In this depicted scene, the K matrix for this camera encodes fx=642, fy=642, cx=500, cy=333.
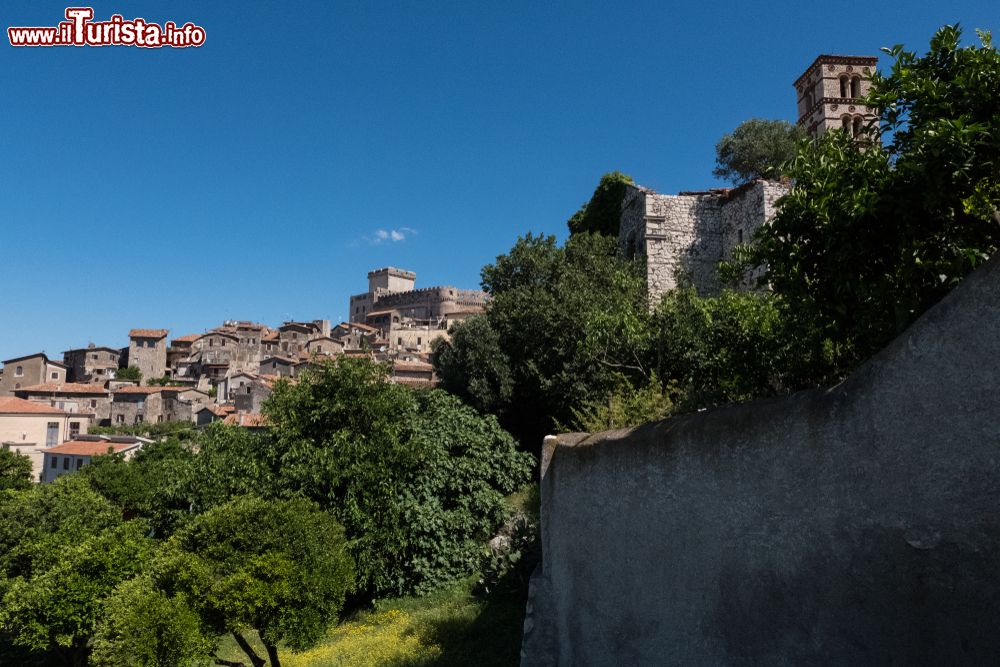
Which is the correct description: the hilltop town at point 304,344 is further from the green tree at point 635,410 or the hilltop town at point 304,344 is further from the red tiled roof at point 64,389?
the green tree at point 635,410

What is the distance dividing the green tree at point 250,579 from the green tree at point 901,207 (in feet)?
32.6

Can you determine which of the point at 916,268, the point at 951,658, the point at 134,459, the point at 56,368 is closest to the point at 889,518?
the point at 951,658

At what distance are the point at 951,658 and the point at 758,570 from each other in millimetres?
1295

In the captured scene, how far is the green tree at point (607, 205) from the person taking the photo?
93.2 feet

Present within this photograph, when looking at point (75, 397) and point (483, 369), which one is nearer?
point (483, 369)

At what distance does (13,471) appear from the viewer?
36062mm

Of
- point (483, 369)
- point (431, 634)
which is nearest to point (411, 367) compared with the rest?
point (483, 369)

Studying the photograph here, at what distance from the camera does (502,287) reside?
2462 centimetres

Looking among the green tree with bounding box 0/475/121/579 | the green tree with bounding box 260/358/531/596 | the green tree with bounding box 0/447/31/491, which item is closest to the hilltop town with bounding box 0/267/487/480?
the green tree with bounding box 0/447/31/491

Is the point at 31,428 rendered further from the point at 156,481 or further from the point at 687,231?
the point at 687,231

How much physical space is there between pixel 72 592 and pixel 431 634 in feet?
33.2

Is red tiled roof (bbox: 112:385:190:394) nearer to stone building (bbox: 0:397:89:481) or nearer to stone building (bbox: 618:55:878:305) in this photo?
stone building (bbox: 0:397:89:481)

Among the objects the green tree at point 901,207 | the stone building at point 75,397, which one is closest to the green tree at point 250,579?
the green tree at point 901,207

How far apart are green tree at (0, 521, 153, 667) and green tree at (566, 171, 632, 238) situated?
801 inches
